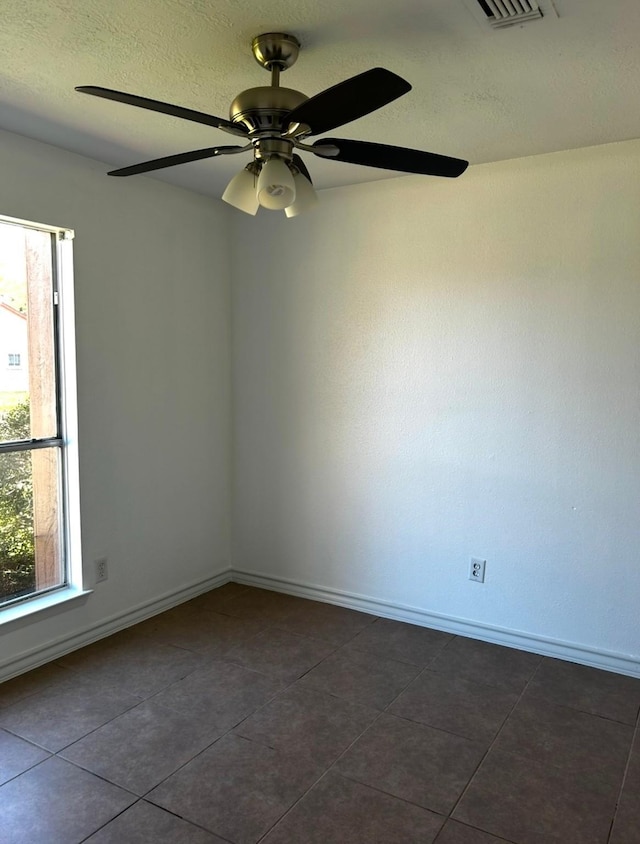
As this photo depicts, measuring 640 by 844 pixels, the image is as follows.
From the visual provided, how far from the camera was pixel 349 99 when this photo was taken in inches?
56.4

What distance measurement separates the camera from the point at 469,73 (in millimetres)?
2025

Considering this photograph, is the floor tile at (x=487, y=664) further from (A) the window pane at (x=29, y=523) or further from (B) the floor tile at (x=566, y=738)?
(A) the window pane at (x=29, y=523)

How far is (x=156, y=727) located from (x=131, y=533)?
1.12 meters

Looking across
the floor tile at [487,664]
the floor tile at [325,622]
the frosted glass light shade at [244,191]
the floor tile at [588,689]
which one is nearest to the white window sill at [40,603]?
the floor tile at [325,622]

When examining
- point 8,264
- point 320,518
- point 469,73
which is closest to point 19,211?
point 8,264

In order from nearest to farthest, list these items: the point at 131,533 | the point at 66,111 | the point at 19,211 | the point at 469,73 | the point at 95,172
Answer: the point at 469,73
the point at 66,111
the point at 19,211
the point at 95,172
the point at 131,533

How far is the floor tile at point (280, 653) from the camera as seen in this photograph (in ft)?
9.27

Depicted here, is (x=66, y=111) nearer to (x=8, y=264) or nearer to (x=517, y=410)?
(x=8, y=264)

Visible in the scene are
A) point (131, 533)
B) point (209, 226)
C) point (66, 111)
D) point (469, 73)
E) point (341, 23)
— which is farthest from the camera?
point (209, 226)

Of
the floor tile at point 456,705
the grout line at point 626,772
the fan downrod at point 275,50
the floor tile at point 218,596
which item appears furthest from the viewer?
the floor tile at point 218,596

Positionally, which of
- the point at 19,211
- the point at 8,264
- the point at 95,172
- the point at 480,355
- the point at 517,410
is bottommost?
the point at 517,410

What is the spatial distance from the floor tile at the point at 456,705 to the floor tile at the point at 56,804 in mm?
1127

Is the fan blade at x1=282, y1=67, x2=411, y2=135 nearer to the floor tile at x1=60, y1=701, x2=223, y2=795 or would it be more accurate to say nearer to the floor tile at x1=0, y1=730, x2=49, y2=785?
the floor tile at x1=60, y1=701, x2=223, y2=795

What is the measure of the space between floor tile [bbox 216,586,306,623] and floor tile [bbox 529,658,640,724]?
1.36m
